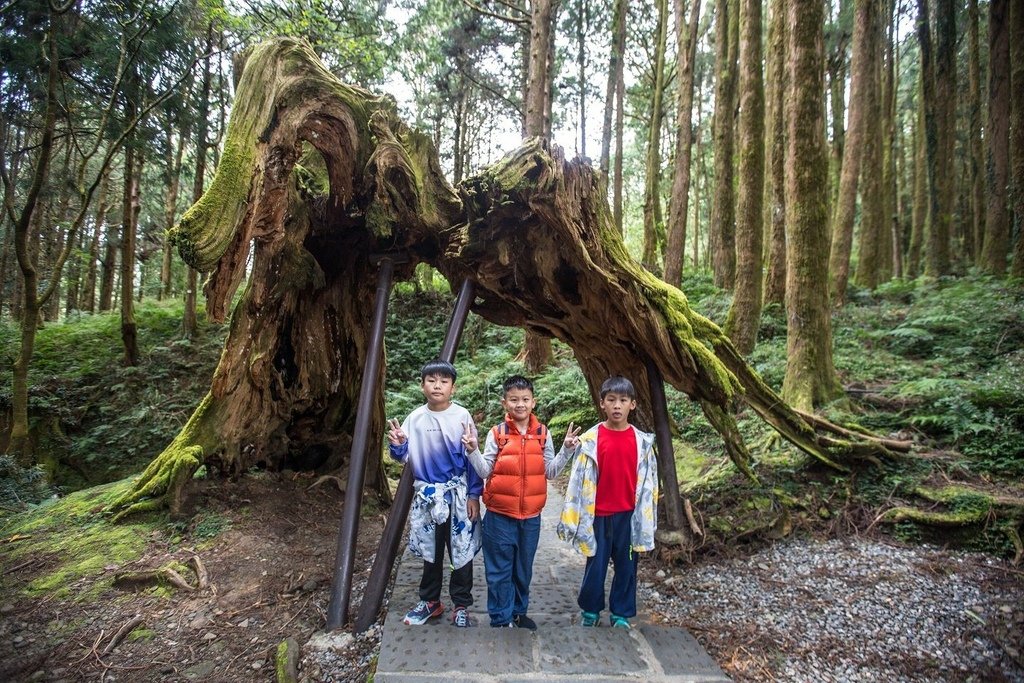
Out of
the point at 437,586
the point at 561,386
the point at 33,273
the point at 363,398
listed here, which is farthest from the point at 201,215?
the point at 561,386

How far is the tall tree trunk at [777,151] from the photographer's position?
8.45m

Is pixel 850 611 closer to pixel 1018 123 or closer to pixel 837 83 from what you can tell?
pixel 1018 123

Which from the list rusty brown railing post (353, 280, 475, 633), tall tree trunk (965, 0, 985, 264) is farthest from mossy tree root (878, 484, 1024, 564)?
tall tree trunk (965, 0, 985, 264)

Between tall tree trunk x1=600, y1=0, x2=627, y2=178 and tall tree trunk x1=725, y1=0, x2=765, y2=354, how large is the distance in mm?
5249

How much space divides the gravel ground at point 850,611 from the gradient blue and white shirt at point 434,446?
5.64 feet

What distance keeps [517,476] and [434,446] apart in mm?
513

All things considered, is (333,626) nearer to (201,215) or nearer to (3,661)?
(3,661)

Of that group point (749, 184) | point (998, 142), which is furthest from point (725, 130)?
point (998, 142)

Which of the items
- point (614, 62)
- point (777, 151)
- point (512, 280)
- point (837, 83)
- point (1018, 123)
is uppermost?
point (837, 83)

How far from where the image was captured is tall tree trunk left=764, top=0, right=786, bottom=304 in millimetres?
8453

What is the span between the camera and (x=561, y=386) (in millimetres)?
9273

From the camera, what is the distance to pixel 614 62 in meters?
15.2

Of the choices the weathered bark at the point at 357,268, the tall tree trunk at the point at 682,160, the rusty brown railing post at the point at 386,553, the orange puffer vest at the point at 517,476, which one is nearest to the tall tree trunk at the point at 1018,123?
the tall tree trunk at the point at 682,160

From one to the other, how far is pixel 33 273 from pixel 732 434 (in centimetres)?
851
